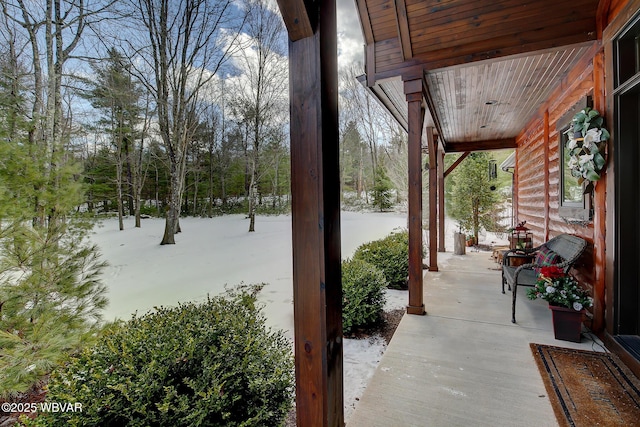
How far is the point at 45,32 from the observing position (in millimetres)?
3299

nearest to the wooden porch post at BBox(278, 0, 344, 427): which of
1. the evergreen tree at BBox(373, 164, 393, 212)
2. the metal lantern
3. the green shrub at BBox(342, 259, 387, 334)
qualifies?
the green shrub at BBox(342, 259, 387, 334)

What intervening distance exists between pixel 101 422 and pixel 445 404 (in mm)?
1862

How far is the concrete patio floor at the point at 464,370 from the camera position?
161cm

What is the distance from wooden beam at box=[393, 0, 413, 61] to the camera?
259cm

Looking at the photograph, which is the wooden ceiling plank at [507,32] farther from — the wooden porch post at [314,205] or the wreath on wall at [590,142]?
the wooden porch post at [314,205]

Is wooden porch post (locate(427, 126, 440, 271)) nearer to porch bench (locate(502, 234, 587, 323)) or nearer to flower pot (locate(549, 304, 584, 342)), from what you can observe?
porch bench (locate(502, 234, 587, 323))

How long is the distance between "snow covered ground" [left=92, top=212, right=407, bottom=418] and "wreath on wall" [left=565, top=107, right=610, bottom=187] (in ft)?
7.94

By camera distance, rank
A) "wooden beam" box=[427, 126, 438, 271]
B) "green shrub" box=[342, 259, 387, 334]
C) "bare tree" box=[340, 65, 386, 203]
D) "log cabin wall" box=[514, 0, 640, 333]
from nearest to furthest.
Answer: "log cabin wall" box=[514, 0, 640, 333], "green shrub" box=[342, 259, 387, 334], "wooden beam" box=[427, 126, 438, 271], "bare tree" box=[340, 65, 386, 203]

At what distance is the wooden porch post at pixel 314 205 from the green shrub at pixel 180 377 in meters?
0.53

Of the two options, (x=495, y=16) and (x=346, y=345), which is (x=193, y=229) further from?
(x=495, y=16)

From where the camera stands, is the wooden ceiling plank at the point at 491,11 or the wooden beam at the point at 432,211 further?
the wooden beam at the point at 432,211

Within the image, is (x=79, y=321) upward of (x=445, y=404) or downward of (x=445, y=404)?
upward

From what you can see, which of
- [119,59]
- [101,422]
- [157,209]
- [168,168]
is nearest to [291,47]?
[101,422]

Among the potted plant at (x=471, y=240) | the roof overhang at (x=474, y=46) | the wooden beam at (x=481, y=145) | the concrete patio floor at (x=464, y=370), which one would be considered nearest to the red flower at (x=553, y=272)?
the concrete patio floor at (x=464, y=370)
